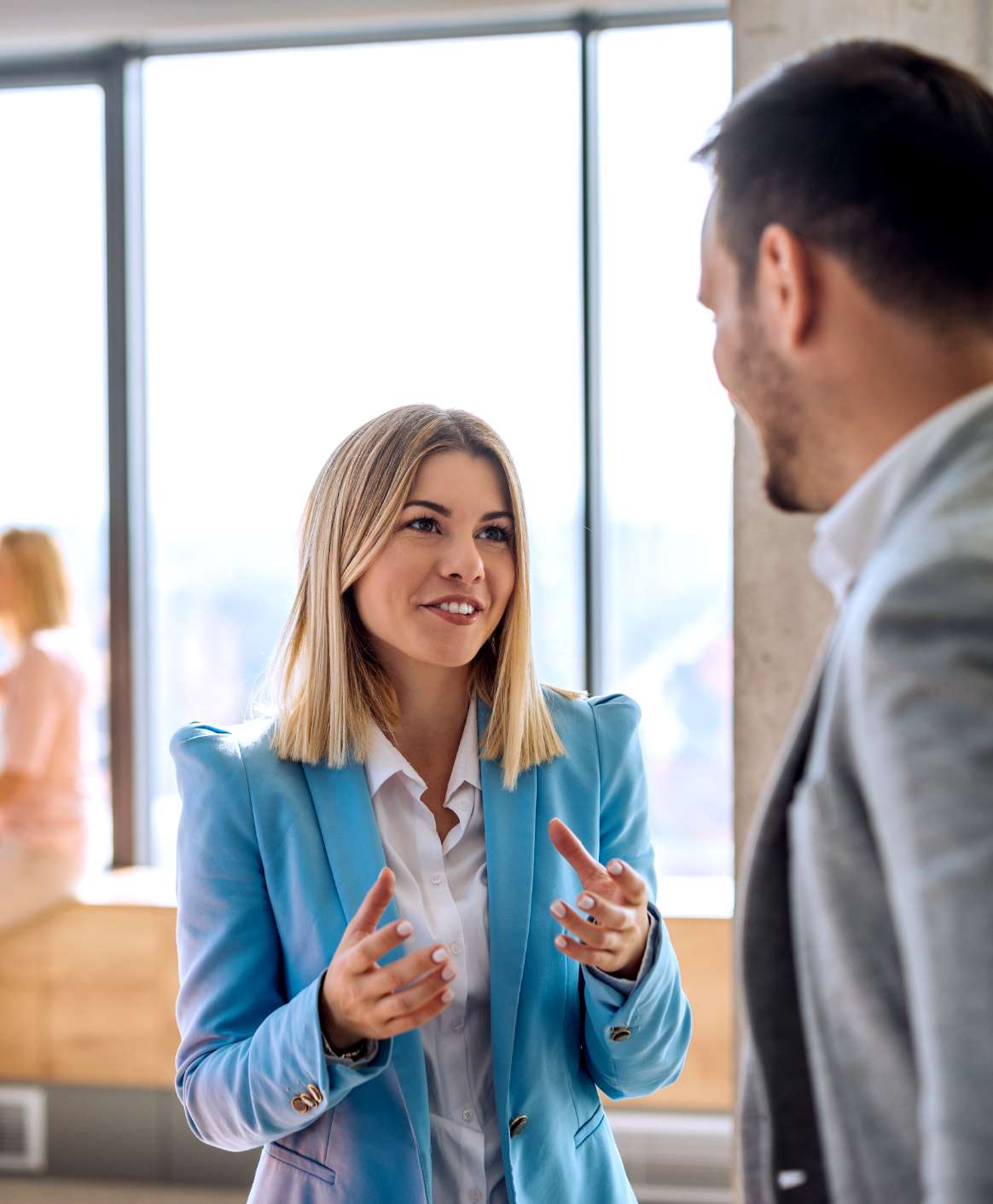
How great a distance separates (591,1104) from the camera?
4.86 ft

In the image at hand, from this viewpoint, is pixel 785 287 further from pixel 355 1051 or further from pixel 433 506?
pixel 355 1051

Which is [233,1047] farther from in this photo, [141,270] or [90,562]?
[141,270]

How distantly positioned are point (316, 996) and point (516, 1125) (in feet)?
0.94

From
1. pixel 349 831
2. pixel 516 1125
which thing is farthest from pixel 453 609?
pixel 516 1125

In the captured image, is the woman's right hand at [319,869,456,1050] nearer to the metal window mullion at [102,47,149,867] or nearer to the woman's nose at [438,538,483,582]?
the woman's nose at [438,538,483,582]

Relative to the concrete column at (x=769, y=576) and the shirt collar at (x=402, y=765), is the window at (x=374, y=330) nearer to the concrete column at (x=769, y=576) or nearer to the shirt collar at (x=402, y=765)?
the concrete column at (x=769, y=576)

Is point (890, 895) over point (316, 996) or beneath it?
over

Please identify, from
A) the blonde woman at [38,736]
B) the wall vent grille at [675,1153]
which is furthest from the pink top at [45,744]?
the wall vent grille at [675,1153]

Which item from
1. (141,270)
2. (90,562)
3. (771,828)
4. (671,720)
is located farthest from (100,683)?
(771,828)

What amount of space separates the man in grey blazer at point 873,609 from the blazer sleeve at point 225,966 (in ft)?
2.18

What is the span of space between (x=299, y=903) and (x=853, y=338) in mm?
914

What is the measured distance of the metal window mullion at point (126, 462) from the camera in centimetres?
373

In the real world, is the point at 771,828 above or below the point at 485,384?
below

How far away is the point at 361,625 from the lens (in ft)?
5.30
